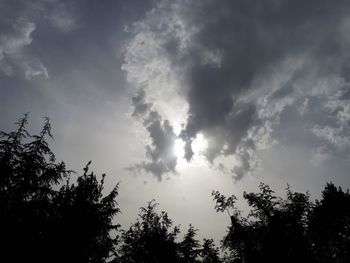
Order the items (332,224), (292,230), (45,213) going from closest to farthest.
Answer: (45,213) → (292,230) → (332,224)

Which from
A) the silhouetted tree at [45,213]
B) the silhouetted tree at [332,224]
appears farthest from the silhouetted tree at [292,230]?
the silhouetted tree at [45,213]

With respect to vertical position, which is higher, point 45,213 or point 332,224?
point 332,224

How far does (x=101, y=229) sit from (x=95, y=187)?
7.83 feet

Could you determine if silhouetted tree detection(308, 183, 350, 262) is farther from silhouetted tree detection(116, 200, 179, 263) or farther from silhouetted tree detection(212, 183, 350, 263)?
silhouetted tree detection(116, 200, 179, 263)

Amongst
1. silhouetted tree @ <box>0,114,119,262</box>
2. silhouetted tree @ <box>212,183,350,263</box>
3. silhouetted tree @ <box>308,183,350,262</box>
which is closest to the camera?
silhouetted tree @ <box>0,114,119,262</box>

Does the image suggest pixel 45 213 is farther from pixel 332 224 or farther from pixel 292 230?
pixel 332 224

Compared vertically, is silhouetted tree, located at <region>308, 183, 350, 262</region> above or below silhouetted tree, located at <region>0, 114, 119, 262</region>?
above

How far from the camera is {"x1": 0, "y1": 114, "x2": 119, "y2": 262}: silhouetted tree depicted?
1320cm

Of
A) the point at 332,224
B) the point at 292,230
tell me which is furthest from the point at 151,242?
the point at 332,224

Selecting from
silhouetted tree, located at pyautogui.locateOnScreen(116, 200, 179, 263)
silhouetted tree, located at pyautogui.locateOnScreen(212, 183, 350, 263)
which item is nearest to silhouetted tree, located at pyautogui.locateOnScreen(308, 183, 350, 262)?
silhouetted tree, located at pyautogui.locateOnScreen(212, 183, 350, 263)

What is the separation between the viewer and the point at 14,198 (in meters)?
14.0

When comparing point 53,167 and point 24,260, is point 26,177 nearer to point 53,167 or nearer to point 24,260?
point 53,167

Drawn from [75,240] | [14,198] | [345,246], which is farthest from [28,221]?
[345,246]

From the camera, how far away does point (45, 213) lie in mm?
14820
